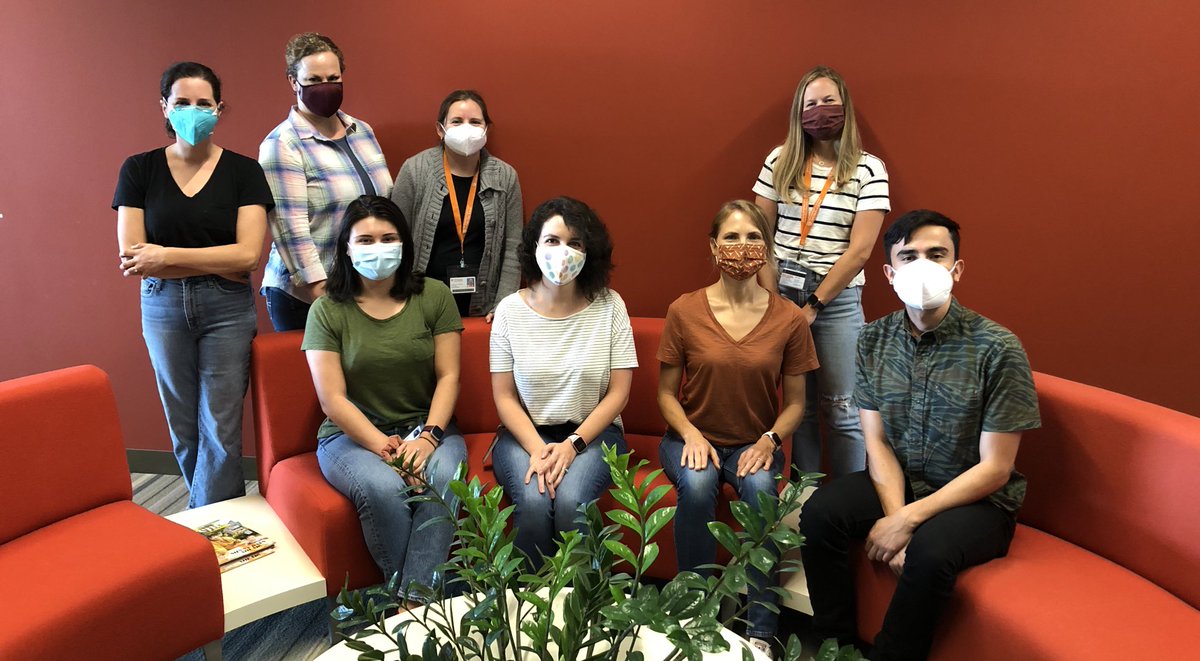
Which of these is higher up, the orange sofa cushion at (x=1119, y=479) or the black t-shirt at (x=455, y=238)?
the black t-shirt at (x=455, y=238)

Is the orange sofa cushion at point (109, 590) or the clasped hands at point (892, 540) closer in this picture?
the orange sofa cushion at point (109, 590)

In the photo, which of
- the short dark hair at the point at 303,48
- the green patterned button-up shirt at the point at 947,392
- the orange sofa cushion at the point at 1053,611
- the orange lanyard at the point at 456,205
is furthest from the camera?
the orange lanyard at the point at 456,205

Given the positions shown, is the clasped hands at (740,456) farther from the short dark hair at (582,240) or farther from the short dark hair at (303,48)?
the short dark hair at (303,48)

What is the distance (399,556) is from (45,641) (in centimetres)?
87

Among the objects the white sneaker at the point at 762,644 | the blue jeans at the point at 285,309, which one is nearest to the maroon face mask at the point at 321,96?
the blue jeans at the point at 285,309

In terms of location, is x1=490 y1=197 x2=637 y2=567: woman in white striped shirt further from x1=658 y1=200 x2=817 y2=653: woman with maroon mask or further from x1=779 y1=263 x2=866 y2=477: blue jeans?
x1=779 y1=263 x2=866 y2=477: blue jeans

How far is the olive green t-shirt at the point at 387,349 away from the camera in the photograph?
2469 millimetres

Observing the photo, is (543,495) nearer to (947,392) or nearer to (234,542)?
(234,542)

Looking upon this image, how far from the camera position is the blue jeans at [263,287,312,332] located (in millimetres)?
2939

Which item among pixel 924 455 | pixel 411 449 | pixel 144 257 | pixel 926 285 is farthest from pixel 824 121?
pixel 144 257

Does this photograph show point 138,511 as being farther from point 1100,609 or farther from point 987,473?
point 1100,609

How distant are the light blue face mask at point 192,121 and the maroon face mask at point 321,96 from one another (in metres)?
0.32

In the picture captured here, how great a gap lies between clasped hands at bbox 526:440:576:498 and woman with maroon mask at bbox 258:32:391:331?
105 cm

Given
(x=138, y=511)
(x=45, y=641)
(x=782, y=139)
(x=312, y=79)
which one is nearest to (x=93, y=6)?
(x=312, y=79)
